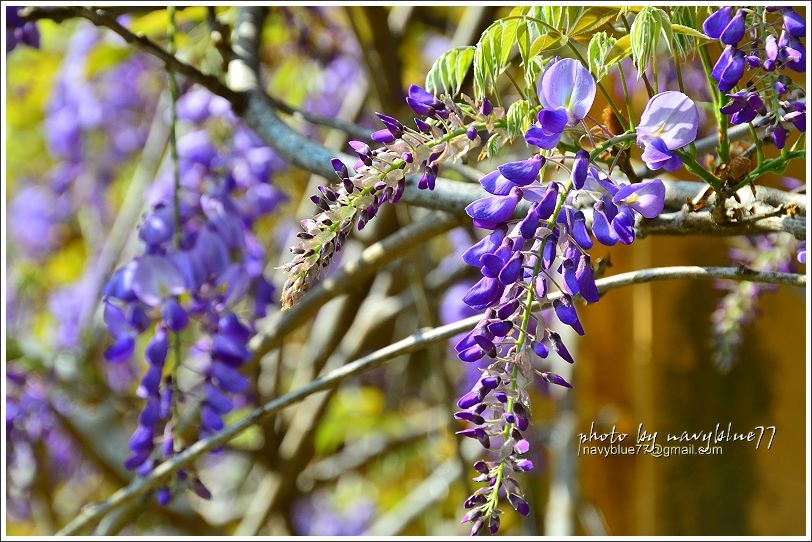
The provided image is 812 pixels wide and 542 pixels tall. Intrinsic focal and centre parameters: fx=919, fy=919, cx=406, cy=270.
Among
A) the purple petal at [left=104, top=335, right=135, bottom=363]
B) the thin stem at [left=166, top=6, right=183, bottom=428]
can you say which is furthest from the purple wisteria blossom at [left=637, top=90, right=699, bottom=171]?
the purple petal at [left=104, top=335, right=135, bottom=363]

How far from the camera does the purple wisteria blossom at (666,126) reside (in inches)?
25.8

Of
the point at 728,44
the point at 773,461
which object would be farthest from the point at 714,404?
the point at 728,44

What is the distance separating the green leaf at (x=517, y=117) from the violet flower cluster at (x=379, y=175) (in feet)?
0.05

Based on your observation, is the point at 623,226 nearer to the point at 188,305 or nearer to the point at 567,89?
the point at 567,89

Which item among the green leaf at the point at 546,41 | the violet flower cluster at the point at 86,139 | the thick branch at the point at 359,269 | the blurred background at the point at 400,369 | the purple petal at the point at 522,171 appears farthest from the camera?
the violet flower cluster at the point at 86,139

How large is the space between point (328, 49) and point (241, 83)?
1.09 meters

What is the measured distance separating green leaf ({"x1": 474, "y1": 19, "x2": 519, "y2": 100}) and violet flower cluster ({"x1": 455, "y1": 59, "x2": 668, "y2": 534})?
0.10 m

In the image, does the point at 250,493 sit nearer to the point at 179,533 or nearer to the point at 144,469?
the point at 179,533

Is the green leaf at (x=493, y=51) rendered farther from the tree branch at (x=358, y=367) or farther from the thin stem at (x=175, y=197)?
the thin stem at (x=175, y=197)

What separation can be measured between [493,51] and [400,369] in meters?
2.45

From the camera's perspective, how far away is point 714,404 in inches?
75.1

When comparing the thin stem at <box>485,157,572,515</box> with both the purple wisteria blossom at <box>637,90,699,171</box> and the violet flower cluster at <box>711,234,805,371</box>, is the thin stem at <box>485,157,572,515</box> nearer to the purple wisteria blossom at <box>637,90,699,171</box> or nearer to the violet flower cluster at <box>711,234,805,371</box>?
the purple wisteria blossom at <box>637,90,699,171</box>

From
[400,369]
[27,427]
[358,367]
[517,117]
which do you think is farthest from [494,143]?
[400,369]

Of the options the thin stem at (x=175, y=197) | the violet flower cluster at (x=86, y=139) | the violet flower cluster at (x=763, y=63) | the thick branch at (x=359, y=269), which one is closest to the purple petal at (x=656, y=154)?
the violet flower cluster at (x=763, y=63)
